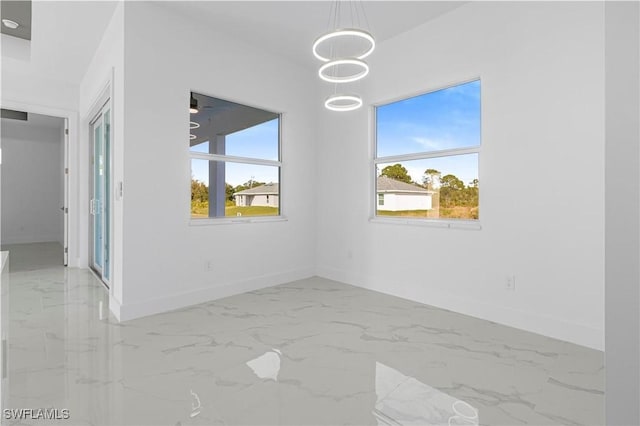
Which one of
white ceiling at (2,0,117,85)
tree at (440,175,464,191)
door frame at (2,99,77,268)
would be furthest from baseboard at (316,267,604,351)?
door frame at (2,99,77,268)

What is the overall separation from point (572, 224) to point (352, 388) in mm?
2304

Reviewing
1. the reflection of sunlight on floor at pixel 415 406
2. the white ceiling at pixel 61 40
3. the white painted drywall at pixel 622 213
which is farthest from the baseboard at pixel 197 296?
the white painted drywall at pixel 622 213

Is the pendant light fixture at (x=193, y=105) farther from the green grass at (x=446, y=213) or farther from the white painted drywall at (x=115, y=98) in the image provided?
the green grass at (x=446, y=213)

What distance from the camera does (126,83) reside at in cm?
343

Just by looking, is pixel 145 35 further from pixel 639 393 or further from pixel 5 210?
pixel 5 210

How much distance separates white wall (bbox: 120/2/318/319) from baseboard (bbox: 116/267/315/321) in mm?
10

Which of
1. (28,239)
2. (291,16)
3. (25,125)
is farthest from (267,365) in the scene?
(25,125)

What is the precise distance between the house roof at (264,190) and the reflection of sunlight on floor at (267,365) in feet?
7.90

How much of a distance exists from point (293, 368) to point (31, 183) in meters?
9.73

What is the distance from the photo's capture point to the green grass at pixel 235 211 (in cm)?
416

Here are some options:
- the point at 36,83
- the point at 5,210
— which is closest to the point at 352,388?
the point at 36,83

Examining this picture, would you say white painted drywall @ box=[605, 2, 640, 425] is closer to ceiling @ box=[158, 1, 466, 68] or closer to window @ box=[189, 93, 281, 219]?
ceiling @ box=[158, 1, 466, 68]

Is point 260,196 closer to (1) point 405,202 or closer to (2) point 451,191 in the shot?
(1) point 405,202

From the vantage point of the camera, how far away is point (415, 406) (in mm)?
2031
